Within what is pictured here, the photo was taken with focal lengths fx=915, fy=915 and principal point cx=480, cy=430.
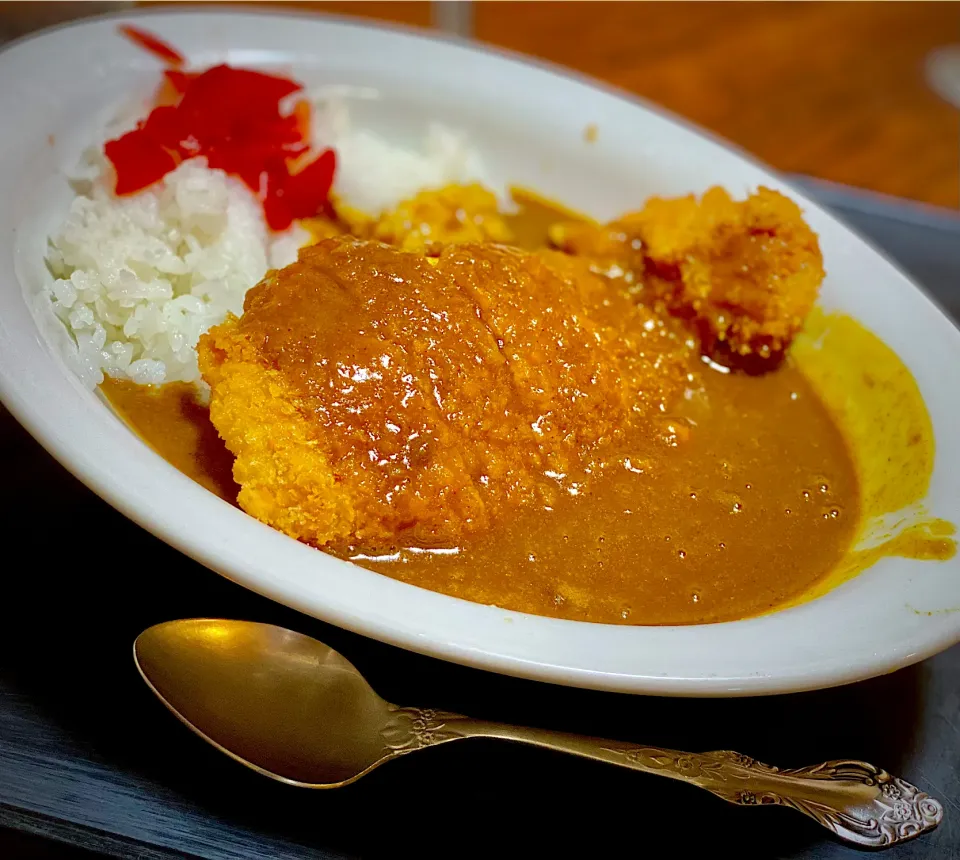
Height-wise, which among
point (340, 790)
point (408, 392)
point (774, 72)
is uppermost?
point (774, 72)

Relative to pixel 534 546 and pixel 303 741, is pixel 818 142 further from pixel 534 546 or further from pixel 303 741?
pixel 303 741

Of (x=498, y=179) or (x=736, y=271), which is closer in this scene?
(x=736, y=271)

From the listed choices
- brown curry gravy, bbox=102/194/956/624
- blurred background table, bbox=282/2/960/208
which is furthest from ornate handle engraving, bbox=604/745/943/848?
blurred background table, bbox=282/2/960/208

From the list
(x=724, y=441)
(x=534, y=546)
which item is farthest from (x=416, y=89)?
(x=534, y=546)

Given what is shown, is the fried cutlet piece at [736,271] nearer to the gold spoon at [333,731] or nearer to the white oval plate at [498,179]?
the white oval plate at [498,179]

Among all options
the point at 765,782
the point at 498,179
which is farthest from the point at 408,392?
the point at 498,179

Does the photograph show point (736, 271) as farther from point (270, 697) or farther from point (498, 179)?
point (270, 697)
